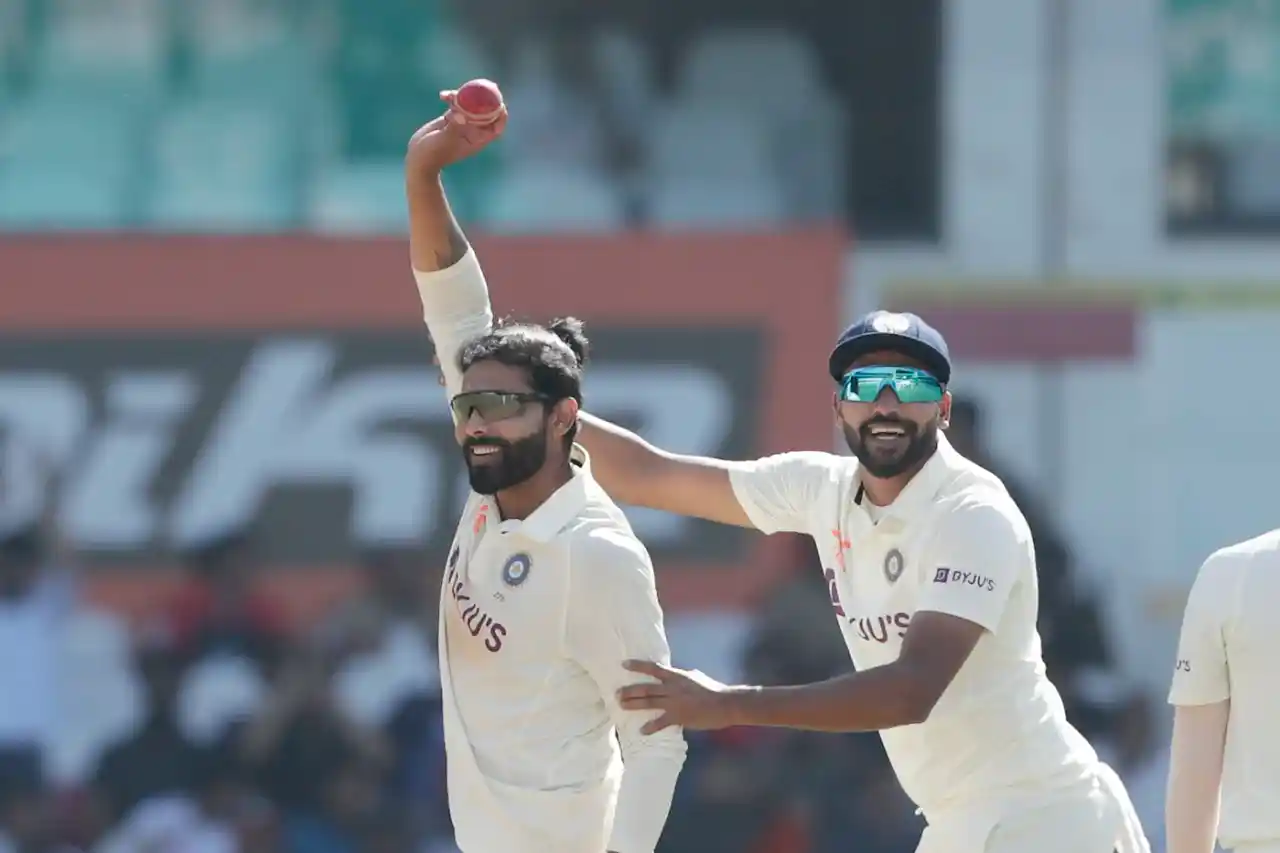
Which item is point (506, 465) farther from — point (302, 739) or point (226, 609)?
point (226, 609)

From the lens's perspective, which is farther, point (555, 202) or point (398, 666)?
point (555, 202)

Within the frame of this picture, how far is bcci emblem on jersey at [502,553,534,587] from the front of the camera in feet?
12.7

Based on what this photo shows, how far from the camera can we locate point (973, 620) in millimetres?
3707

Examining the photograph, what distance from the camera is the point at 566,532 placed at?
3.86 metres

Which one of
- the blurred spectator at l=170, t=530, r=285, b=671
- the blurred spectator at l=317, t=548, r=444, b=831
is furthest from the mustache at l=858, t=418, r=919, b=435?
the blurred spectator at l=170, t=530, r=285, b=671

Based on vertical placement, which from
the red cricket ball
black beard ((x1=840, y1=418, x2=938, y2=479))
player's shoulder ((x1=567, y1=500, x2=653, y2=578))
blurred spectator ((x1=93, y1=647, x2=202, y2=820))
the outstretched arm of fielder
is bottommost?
blurred spectator ((x1=93, y1=647, x2=202, y2=820))

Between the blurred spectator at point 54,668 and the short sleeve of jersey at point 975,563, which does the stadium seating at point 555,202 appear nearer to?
the blurred spectator at point 54,668

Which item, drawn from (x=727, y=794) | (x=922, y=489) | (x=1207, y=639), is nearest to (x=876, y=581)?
(x=922, y=489)

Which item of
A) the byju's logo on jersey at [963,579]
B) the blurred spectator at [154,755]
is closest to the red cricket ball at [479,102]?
the byju's logo on jersey at [963,579]

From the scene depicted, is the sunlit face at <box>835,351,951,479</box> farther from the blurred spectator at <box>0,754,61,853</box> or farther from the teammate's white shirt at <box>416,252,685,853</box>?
the blurred spectator at <box>0,754,61,853</box>

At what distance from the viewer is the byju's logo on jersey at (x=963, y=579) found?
373 centimetres

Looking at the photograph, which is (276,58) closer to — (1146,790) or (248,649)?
(248,649)

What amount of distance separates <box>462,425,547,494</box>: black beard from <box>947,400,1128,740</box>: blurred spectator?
5213mm

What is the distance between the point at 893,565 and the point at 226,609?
5735mm
